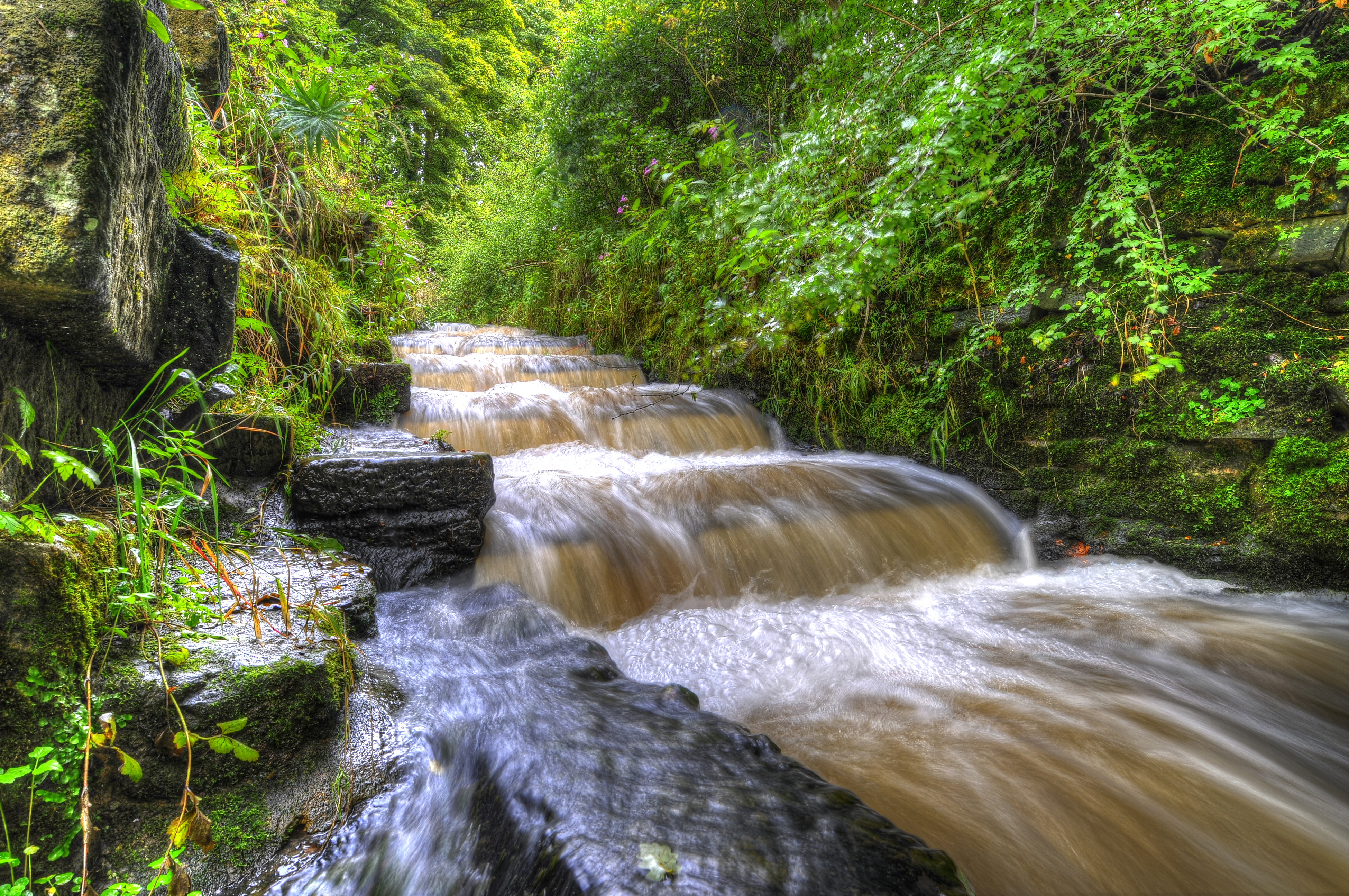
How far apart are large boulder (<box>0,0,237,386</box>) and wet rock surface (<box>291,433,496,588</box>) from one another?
2.59ft

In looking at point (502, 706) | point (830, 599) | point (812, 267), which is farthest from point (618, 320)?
point (502, 706)

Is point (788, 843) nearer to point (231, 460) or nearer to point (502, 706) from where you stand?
point (502, 706)

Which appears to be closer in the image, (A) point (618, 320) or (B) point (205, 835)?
(B) point (205, 835)

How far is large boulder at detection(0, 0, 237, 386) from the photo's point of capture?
111cm

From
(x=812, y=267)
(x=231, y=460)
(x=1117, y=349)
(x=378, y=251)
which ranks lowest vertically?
(x=231, y=460)

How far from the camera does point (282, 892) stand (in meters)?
1.05

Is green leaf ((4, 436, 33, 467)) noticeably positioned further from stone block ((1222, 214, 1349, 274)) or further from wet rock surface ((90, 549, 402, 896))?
stone block ((1222, 214, 1349, 274))

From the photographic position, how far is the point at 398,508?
2.40 m

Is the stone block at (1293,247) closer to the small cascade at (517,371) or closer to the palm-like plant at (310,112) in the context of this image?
the small cascade at (517,371)

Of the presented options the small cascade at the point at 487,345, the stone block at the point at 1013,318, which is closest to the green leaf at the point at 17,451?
the stone block at the point at 1013,318

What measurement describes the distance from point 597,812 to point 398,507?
170 cm

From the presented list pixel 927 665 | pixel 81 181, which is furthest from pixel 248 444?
pixel 927 665

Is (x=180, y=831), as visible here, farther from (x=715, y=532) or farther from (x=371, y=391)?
(x=371, y=391)

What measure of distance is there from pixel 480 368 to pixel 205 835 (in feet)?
16.1
